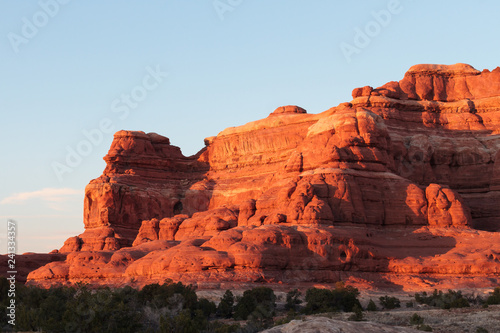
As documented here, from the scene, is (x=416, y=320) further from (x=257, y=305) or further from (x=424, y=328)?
(x=257, y=305)

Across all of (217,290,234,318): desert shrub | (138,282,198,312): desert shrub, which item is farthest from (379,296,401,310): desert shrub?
(138,282,198,312): desert shrub

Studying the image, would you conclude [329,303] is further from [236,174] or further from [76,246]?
[236,174]

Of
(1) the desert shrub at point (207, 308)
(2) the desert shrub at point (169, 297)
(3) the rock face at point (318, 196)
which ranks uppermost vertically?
(3) the rock face at point (318, 196)

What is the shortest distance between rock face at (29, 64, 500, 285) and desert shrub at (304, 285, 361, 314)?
8335 millimetres

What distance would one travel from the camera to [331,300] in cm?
4703

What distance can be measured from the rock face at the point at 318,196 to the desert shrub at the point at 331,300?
834cm

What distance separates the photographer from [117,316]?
3472cm

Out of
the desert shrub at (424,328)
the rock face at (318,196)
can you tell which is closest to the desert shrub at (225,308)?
the rock face at (318,196)

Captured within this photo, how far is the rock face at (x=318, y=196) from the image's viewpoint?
193 feet

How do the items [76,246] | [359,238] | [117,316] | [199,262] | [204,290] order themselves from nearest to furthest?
[117,316], [204,290], [199,262], [359,238], [76,246]

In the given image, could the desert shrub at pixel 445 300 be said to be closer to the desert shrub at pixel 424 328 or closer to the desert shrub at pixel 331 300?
the desert shrub at pixel 331 300

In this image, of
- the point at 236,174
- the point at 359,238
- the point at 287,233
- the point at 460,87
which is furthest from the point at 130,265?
the point at 460,87

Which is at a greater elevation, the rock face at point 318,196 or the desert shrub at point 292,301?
the rock face at point 318,196

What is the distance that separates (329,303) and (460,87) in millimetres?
52142
